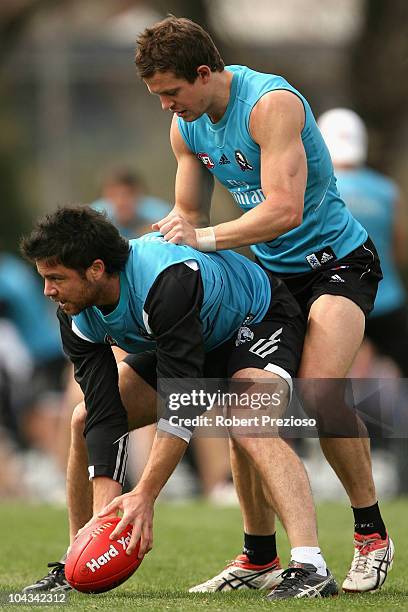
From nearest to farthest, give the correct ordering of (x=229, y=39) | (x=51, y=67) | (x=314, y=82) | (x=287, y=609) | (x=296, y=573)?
(x=287, y=609) → (x=296, y=573) → (x=229, y=39) → (x=314, y=82) → (x=51, y=67)

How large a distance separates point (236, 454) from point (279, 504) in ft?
2.81

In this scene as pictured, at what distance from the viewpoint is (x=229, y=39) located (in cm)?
1612

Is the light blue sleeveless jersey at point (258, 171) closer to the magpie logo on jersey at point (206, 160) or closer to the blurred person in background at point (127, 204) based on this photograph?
the magpie logo on jersey at point (206, 160)

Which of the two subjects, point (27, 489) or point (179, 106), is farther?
point (27, 489)

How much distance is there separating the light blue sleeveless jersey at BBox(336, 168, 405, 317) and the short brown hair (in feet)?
13.0

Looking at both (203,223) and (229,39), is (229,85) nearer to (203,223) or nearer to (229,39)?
(203,223)

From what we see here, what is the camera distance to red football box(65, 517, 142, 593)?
544 centimetres

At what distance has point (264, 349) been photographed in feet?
19.4

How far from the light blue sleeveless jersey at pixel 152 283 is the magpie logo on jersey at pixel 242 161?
0.38 meters

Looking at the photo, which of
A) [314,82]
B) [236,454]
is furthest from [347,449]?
[314,82]

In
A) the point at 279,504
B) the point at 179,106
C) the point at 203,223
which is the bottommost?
the point at 279,504

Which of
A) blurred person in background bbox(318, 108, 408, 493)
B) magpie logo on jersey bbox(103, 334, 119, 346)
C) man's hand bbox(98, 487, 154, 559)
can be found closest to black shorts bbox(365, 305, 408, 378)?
blurred person in background bbox(318, 108, 408, 493)

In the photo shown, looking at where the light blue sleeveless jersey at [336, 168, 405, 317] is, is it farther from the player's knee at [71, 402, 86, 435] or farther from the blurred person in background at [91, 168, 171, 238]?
the player's knee at [71, 402, 86, 435]

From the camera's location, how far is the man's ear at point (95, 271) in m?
5.61
